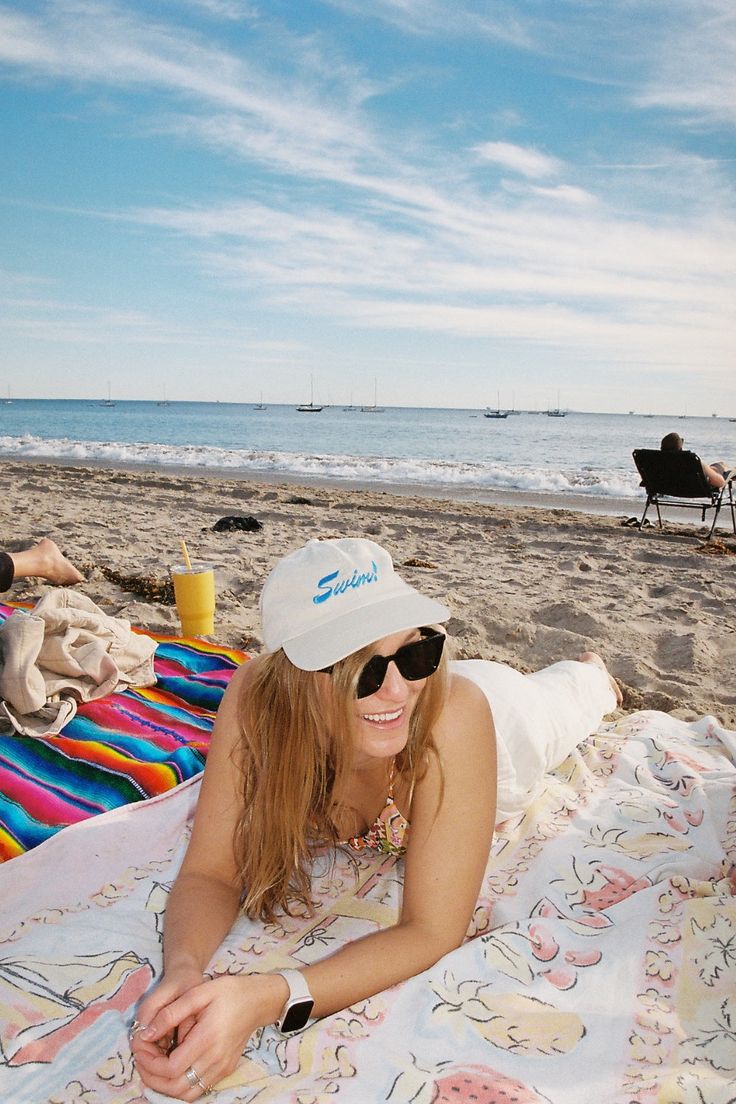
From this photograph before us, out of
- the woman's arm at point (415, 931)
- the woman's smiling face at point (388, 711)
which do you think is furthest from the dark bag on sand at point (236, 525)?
the woman's smiling face at point (388, 711)

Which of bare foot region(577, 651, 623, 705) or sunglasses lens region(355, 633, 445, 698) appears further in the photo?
bare foot region(577, 651, 623, 705)

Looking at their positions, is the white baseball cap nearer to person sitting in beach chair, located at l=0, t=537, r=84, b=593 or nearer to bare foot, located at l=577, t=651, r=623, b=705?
bare foot, located at l=577, t=651, r=623, b=705

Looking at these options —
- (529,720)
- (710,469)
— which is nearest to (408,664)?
(529,720)

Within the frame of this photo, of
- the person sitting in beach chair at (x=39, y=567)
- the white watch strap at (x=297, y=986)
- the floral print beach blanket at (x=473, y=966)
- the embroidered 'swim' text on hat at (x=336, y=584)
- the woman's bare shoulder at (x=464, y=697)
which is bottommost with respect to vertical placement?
the floral print beach blanket at (x=473, y=966)

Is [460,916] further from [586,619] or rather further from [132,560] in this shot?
[132,560]

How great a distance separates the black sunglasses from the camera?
1.72 meters

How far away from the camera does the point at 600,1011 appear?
5.27 ft

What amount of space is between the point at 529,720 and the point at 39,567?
3734 millimetres

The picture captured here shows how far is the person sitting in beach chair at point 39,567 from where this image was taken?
5008 mm

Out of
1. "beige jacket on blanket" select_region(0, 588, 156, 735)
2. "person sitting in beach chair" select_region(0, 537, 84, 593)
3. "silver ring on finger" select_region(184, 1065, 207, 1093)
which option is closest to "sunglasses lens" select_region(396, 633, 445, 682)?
"silver ring on finger" select_region(184, 1065, 207, 1093)

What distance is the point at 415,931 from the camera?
1.69 metres

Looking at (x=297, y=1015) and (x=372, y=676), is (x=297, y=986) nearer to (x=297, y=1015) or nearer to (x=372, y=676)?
(x=297, y=1015)

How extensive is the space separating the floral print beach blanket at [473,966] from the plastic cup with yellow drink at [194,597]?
1.83 metres

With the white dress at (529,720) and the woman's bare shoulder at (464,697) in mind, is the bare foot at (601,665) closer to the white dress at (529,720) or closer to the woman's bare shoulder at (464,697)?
the white dress at (529,720)
